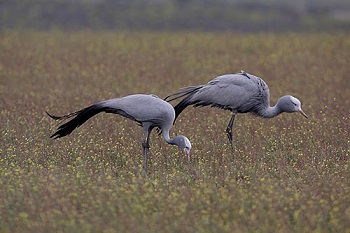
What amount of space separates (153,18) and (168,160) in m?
29.0

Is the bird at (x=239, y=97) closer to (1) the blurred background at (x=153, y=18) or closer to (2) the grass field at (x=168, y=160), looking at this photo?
(2) the grass field at (x=168, y=160)

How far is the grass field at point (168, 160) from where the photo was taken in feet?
24.9

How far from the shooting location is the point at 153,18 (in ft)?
128

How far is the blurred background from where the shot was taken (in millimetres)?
35750

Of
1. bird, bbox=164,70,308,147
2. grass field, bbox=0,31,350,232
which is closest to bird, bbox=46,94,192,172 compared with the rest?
grass field, bbox=0,31,350,232

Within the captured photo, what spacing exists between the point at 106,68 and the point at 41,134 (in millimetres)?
8689

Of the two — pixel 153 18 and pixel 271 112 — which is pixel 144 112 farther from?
pixel 153 18

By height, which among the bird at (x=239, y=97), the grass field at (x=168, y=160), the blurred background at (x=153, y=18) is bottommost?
the blurred background at (x=153, y=18)

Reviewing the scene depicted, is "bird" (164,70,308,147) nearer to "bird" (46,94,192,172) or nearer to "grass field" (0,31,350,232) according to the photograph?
"grass field" (0,31,350,232)

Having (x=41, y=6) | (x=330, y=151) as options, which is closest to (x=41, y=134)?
(x=330, y=151)

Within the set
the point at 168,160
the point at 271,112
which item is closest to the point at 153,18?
the point at 271,112

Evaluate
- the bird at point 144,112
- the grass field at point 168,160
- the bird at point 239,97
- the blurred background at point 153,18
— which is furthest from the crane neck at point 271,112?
the blurred background at point 153,18

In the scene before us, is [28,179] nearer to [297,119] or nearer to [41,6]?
[297,119]

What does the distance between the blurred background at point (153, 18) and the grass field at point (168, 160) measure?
14.6m
